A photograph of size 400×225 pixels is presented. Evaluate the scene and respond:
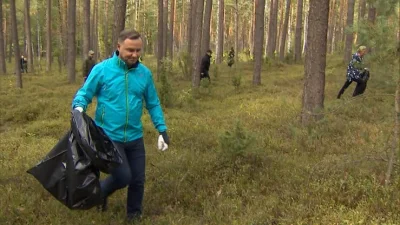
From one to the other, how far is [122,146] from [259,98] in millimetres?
Answer: 9868

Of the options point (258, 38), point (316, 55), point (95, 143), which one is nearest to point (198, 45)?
point (258, 38)

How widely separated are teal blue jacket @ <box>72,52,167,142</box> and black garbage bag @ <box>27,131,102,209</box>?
A: 394 mm

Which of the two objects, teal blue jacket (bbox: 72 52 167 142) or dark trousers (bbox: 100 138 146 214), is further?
dark trousers (bbox: 100 138 146 214)

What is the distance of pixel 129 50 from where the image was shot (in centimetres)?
396

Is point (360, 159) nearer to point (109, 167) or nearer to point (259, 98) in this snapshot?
point (109, 167)

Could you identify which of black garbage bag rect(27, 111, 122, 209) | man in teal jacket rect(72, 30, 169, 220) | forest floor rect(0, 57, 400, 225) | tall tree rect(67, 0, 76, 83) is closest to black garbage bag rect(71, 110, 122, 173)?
black garbage bag rect(27, 111, 122, 209)

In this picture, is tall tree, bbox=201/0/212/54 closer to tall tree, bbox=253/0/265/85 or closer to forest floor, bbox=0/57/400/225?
tall tree, bbox=253/0/265/85

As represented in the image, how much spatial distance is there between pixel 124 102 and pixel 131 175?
2.61 ft

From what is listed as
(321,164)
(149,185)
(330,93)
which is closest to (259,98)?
(330,93)

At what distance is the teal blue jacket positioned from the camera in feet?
13.1

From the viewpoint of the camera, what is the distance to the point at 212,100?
13758 mm

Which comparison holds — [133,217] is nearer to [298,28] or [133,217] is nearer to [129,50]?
[129,50]

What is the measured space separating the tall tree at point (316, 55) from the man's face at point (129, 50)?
558 cm

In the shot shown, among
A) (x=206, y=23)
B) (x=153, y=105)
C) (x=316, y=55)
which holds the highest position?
(x=206, y=23)
